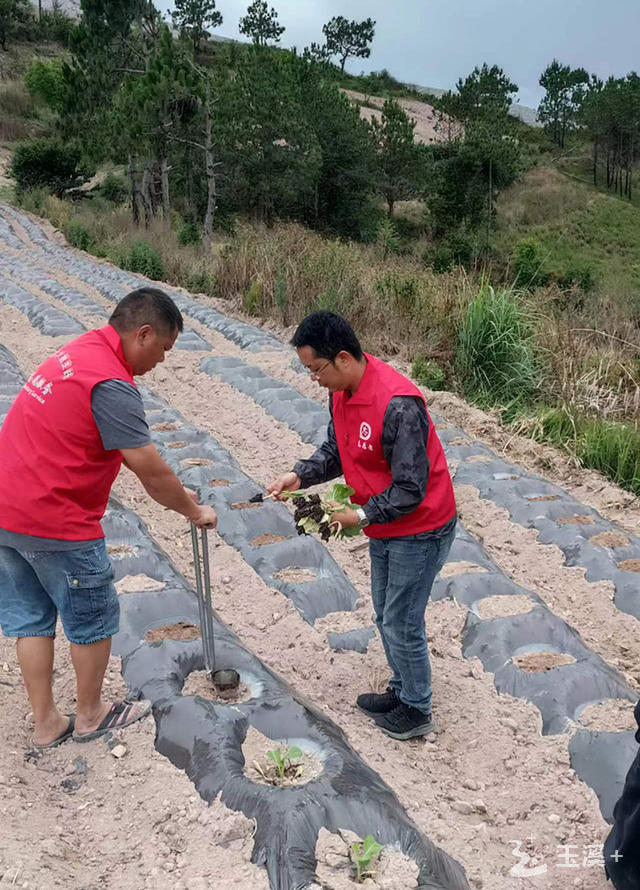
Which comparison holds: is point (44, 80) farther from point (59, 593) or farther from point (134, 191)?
point (59, 593)

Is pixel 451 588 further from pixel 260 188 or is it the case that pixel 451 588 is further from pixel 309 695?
pixel 260 188

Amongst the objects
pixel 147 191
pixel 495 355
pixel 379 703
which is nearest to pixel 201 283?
pixel 495 355

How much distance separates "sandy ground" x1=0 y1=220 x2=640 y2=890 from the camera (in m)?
2.04

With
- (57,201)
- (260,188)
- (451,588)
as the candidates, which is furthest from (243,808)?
(260,188)

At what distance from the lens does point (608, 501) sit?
16.6 ft

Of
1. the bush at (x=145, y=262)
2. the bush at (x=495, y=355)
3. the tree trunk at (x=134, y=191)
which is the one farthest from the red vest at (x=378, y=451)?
the tree trunk at (x=134, y=191)

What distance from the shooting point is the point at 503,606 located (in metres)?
3.60

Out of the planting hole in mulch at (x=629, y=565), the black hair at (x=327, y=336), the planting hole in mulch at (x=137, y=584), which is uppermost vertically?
the black hair at (x=327, y=336)

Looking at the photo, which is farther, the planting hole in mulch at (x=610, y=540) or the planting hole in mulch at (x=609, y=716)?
the planting hole in mulch at (x=610, y=540)

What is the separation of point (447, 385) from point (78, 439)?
17.0 feet

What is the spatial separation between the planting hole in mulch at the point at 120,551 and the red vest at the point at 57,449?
141 centimetres

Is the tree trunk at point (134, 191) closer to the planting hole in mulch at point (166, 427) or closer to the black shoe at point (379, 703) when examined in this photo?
the planting hole in mulch at point (166, 427)

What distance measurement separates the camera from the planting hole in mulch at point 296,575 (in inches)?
152

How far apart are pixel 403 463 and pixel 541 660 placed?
136cm
